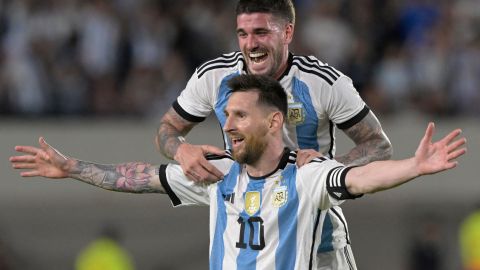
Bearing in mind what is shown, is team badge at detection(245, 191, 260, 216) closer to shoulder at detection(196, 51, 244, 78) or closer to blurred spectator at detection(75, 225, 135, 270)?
shoulder at detection(196, 51, 244, 78)

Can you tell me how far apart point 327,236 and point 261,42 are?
1.18 metres

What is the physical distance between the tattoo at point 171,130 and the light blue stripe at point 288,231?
3.96ft

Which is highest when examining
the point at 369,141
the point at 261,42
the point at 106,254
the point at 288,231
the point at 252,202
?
the point at 261,42

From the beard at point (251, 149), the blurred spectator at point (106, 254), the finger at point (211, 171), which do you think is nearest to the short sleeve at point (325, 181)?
the beard at point (251, 149)

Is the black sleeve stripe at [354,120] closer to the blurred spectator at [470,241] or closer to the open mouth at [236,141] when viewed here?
the open mouth at [236,141]

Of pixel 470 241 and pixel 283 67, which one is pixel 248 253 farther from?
pixel 470 241

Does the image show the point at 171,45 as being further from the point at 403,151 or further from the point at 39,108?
the point at 403,151

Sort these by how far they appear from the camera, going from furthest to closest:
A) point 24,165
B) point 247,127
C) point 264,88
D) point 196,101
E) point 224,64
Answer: point 196,101 → point 224,64 → point 24,165 → point 264,88 → point 247,127

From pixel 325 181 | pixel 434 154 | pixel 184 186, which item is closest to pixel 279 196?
pixel 325 181

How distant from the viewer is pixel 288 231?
6.50m

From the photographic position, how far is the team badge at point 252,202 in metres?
6.61

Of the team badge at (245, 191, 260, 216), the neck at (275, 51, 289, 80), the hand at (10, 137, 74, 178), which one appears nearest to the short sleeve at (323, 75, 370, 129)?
the neck at (275, 51, 289, 80)

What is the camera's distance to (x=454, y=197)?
45.2ft

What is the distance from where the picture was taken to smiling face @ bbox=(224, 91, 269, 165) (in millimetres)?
6484
